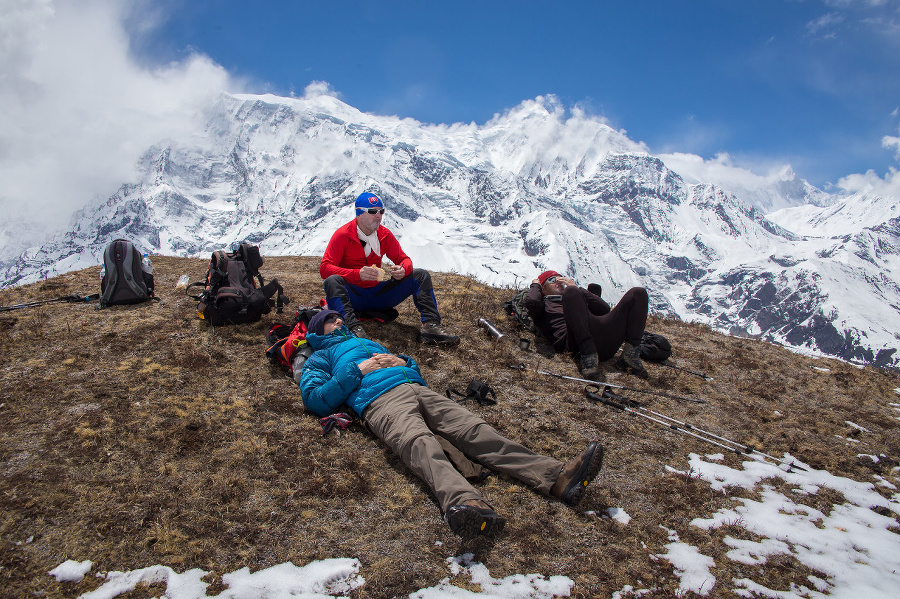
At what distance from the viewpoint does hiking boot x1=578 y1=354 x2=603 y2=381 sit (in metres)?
8.59

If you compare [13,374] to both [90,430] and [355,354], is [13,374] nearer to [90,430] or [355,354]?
[90,430]

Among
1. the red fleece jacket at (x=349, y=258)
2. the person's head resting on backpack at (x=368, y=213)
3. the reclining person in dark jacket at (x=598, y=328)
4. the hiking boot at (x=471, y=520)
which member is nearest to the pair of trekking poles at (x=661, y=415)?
the reclining person in dark jacket at (x=598, y=328)

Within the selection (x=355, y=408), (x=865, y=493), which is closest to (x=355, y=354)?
(x=355, y=408)

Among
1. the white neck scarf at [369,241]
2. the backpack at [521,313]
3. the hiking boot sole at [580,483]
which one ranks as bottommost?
the hiking boot sole at [580,483]

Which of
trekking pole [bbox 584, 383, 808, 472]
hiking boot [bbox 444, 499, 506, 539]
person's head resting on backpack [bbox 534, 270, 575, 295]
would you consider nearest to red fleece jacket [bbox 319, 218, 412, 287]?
person's head resting on backpack [bbox 534, 270, 575, 295]

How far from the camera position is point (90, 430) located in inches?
229

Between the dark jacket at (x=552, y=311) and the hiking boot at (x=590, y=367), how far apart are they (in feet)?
3.16

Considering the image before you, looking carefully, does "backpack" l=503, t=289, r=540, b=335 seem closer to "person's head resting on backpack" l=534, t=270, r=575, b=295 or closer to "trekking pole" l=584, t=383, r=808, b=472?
"person's head resting on backpack" l=534, t=270, r=575, b=295

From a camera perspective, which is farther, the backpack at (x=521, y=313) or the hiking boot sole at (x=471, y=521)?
the backpack at (x=521, y=313)

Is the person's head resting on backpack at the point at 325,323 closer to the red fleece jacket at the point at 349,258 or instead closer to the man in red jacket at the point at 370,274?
the man in red jacket at the point at 370,274

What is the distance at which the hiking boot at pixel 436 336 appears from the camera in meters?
9.52

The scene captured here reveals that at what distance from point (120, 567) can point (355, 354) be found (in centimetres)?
348

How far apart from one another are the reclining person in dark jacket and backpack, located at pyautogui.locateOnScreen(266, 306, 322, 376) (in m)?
5.11

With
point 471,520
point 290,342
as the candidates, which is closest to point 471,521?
point 471,520
